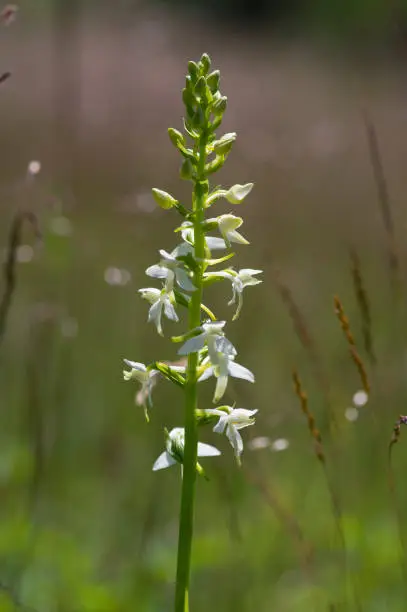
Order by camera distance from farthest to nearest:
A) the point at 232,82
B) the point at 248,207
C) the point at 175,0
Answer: the point at 175,0 < the point at 232,82 < the point at 248,207

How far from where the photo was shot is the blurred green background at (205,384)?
2.66m

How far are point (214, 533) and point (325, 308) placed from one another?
85.3 inches

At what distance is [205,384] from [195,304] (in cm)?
235

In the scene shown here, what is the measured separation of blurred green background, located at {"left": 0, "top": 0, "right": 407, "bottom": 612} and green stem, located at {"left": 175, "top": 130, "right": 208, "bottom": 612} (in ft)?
1.29

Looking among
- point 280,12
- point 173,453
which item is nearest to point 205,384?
point 173,453

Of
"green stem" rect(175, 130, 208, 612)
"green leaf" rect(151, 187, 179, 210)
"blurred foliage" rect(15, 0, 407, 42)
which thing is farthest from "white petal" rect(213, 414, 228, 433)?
"blurred foliage" rect(15, 0, 407, 42)

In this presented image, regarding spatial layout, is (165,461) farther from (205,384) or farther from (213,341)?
(205,384)

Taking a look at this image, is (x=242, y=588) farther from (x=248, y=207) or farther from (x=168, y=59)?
(x=168, y=59)

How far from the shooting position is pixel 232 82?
9.02 meters

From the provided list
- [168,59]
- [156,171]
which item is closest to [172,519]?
[156,171]

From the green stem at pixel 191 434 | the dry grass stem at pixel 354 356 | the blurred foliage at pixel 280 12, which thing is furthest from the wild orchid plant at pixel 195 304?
the blurred foliage at pixel 280 12

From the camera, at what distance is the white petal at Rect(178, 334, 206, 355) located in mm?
1443

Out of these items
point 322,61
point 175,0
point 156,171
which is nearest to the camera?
point 156,171

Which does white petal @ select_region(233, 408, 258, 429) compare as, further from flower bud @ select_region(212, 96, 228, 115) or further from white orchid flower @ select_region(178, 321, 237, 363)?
flower bud @ select_region(212, 96, 228, 115)
